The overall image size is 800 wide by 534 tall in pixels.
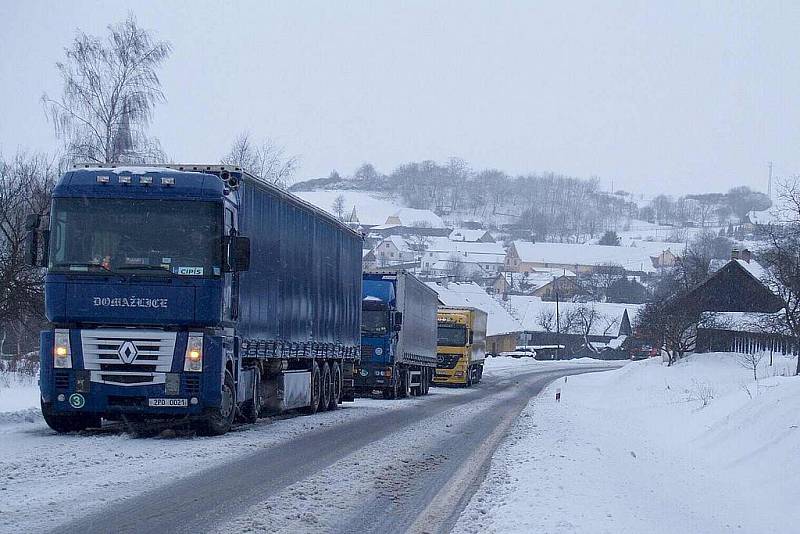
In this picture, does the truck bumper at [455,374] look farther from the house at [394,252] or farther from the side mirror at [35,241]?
the house at [394,252]

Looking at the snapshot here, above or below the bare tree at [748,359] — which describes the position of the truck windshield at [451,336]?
above

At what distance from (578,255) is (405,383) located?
15907cm

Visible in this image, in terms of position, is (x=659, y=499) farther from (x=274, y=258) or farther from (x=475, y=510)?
(x=274, y=258)

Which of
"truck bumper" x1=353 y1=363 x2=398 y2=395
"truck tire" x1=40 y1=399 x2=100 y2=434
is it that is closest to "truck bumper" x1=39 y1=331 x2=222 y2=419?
"truck tire" x1=40 y1=399 x2=100 y2=434

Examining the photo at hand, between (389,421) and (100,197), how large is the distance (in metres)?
8.31

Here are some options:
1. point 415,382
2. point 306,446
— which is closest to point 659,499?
point 306,446

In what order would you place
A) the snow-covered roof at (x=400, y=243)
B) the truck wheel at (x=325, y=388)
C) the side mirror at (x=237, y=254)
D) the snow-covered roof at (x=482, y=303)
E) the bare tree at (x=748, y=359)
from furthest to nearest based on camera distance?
the snow-covered roof at (x=400, y=243)
the snow-covered roof at (x=482, y=303)
the bare tree at (x=748, y=359)
the truck wheel at (x=325, y=388)
the side mirror at (x=237, y=254)

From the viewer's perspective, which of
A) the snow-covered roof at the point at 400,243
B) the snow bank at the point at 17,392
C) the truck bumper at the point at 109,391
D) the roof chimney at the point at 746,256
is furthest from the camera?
the snow-covered roof at the point at 400,243

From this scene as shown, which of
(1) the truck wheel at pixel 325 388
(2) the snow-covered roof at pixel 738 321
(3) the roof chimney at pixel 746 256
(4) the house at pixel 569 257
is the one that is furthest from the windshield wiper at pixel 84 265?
(4) the house at pixel 569 257

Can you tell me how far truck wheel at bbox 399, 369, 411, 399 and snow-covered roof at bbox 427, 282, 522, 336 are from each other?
66082 millimetres

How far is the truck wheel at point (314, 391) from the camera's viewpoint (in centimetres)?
2164

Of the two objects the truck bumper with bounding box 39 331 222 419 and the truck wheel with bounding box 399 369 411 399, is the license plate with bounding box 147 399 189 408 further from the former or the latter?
the truck wheel with bounding box 399 369 411 399

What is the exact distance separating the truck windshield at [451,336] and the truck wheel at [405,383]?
12629mm

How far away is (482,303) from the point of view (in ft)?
347
